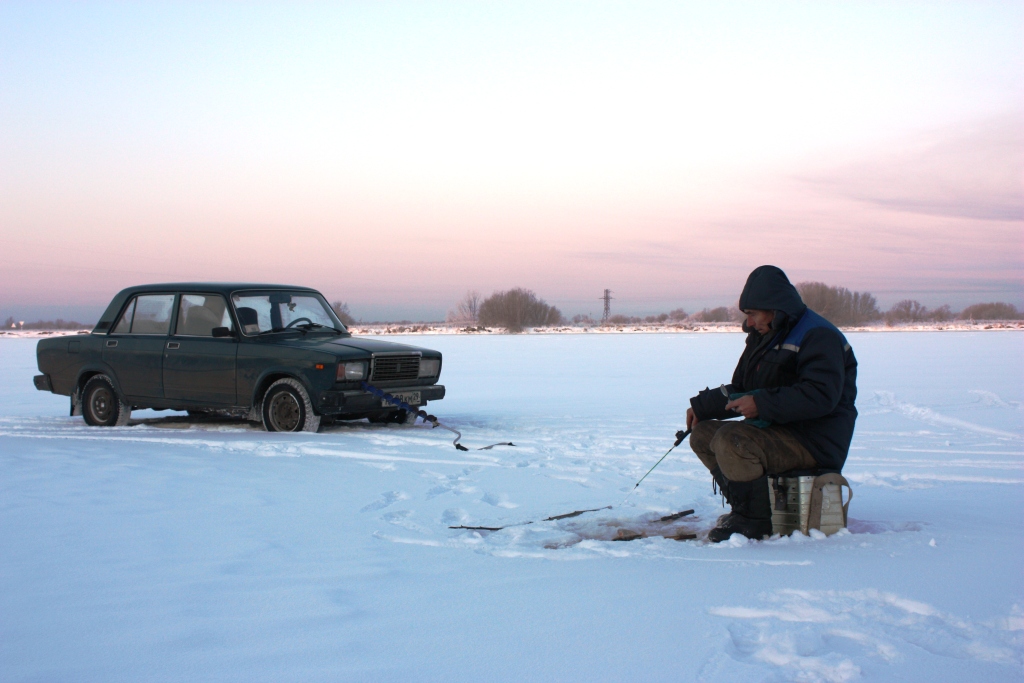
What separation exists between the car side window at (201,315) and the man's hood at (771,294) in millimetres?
6561

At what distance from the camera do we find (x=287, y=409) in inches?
348

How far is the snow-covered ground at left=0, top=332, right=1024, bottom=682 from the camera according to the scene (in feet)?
9.19

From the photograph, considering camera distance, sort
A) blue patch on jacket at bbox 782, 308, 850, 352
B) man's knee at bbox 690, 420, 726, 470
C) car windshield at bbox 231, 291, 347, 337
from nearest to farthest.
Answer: blue patch on jacket at bbox 782, 308, 850, 352
man's knee at bbox 690, 420, 726, 470
car windshield at bbox 231, 291, 347, 337

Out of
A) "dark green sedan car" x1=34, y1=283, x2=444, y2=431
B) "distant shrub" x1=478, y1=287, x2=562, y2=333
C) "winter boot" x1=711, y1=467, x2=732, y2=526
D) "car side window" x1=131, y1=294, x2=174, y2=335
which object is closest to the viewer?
"winter boot" x1=711, y1=467, x2=732, y2=526

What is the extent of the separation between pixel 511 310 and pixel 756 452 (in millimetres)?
63122

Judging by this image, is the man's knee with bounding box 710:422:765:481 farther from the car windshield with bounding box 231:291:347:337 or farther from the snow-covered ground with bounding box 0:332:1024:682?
the car windshield with bounding box 231:291:347:337

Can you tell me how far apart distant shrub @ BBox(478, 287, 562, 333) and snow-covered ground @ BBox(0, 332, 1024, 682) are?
5919 cm

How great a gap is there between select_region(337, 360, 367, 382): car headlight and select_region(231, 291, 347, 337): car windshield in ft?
3.85

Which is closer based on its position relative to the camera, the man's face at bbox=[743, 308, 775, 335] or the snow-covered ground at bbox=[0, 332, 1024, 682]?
the snow-covered ground at bbox=[0, 332, 1024, 682]

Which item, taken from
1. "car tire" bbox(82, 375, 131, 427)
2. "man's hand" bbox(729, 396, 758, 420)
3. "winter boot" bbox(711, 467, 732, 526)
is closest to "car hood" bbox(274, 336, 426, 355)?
"car tire" bbox(82, 375, 131, 427)

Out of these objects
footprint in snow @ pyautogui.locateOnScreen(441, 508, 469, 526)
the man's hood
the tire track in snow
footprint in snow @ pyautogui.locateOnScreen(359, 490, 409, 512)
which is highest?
the man's hood

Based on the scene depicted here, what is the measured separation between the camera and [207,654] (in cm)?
282

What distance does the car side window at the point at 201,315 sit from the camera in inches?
364

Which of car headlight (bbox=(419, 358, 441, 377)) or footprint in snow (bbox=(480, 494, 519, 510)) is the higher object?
car headlight (bbox=(419, 358, 441, 377))
